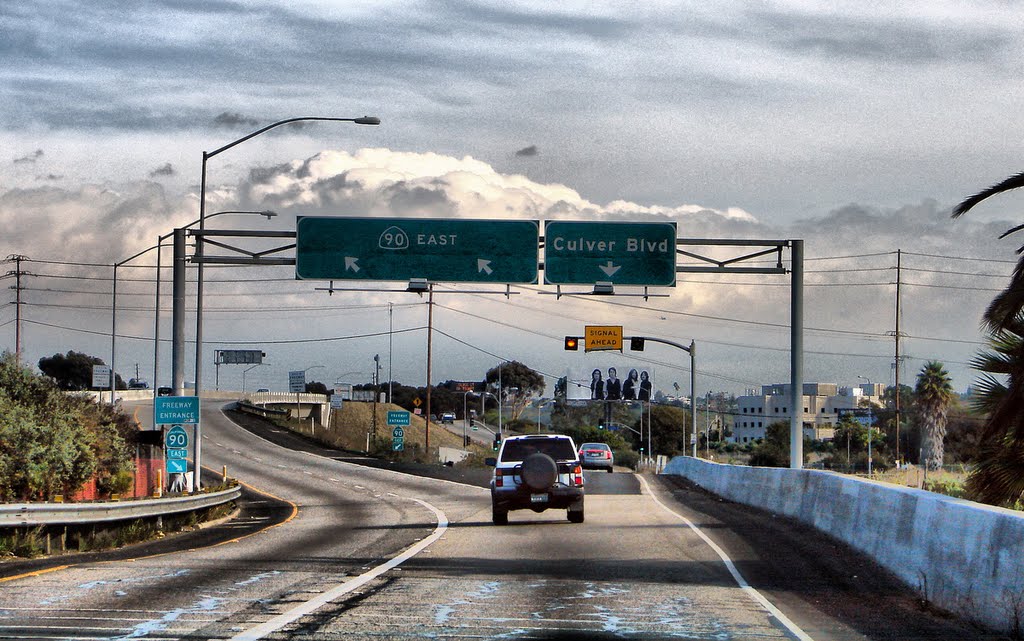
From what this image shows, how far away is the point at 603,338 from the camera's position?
2542 inches

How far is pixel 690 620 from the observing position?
11.4 meters

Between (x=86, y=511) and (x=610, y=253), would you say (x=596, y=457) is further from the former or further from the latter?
(x=86, y=511)

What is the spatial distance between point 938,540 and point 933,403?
79123mm

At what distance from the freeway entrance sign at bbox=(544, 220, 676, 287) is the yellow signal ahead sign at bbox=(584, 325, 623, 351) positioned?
28940mm

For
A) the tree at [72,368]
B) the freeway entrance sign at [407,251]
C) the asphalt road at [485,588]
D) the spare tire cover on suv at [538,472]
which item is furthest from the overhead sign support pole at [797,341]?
the tree at [72,368]

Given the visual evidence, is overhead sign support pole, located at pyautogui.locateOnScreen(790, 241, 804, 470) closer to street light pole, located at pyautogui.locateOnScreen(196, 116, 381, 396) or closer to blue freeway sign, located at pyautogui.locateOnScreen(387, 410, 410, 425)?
street light pole, located at pyautogui.locateOnScreen(196, 116, 381, 396)

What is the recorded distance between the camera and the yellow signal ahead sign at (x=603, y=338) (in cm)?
6266

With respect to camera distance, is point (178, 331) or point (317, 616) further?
Answer: point (178, 331)

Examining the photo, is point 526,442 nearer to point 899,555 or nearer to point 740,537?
point 740,537

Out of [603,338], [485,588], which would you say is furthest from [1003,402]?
[603,338]

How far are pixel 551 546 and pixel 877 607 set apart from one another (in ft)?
25.3

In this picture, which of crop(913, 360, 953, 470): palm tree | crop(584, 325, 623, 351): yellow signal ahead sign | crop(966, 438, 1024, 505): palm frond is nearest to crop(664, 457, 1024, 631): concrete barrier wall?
crop(966, 438, 1024, 505): palm frond

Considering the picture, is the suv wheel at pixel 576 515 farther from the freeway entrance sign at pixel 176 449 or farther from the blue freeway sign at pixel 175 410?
the blue freeway sign at pixel 175 410

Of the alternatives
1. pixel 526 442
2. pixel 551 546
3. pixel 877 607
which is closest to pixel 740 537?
pixel 551 546
